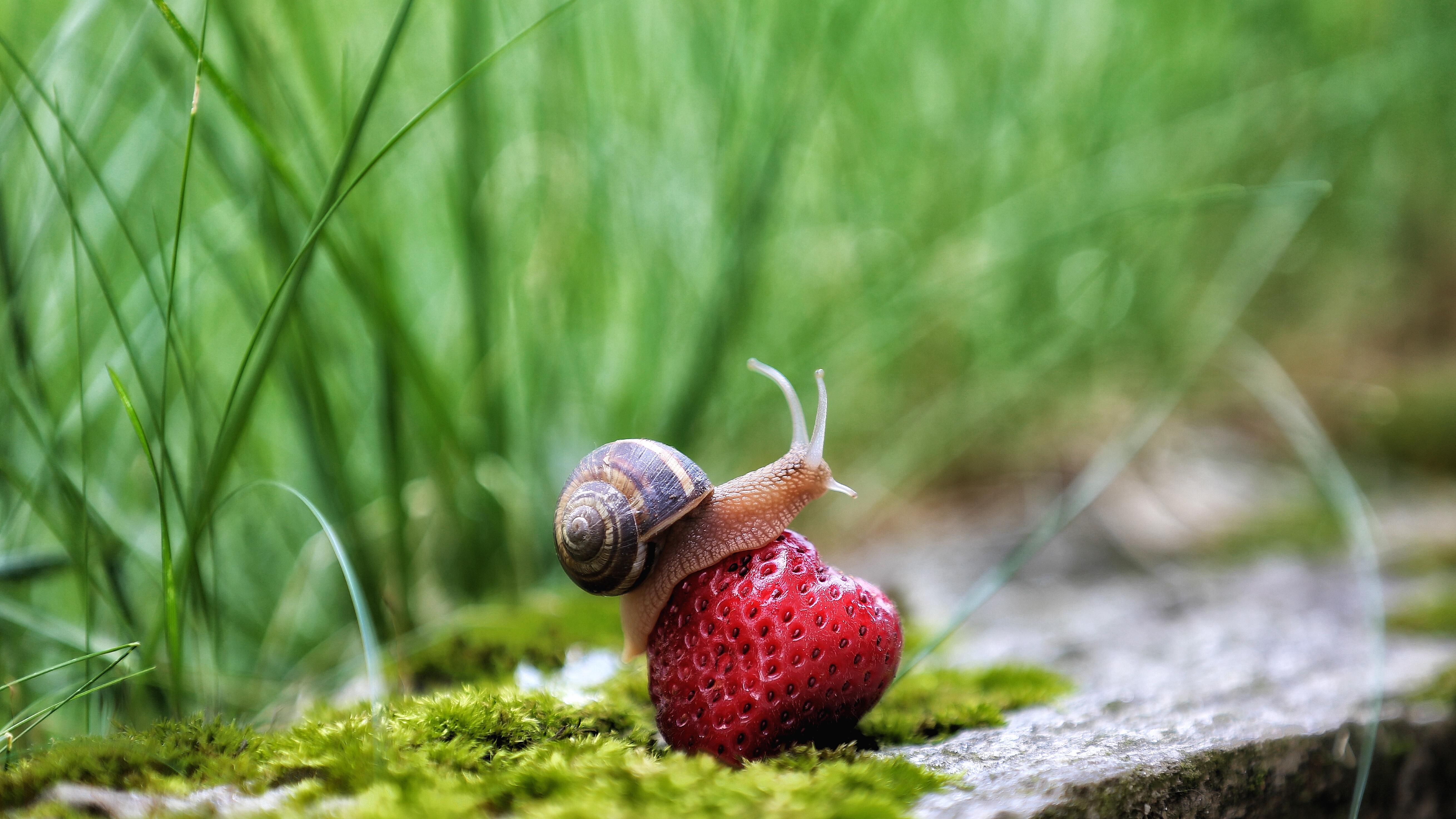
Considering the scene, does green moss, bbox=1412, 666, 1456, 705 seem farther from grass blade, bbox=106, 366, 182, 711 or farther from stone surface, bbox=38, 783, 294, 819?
grass blade, bbox=106, 366, 182, 711

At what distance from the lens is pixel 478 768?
3.08 feet

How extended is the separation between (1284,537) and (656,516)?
86.0 inches

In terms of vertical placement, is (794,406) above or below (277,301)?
below

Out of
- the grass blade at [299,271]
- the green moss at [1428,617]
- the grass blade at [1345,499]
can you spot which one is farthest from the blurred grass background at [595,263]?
the green moss at [1428,617]

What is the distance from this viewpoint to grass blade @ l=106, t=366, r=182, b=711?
37.4 inches

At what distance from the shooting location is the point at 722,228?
217cm

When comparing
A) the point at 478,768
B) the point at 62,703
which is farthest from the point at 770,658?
the point at 62,703

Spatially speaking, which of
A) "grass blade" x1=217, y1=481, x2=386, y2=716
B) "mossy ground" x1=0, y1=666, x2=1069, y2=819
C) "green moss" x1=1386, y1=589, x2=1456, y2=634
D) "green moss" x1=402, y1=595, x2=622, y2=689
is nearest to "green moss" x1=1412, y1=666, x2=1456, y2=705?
"green moss" x1=1386, y1=589, x2=1456, y2=634

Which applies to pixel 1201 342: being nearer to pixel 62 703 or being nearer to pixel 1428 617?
pixel 1428 617

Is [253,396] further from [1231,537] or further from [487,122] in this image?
[1231,537]

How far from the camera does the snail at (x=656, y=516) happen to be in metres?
1.09

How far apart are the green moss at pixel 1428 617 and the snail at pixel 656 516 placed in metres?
1.43

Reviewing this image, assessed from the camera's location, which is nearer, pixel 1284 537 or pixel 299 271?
pixel 299 271

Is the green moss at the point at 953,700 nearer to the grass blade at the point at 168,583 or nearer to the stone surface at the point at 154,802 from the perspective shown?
the stone surface at the point at 154,802
